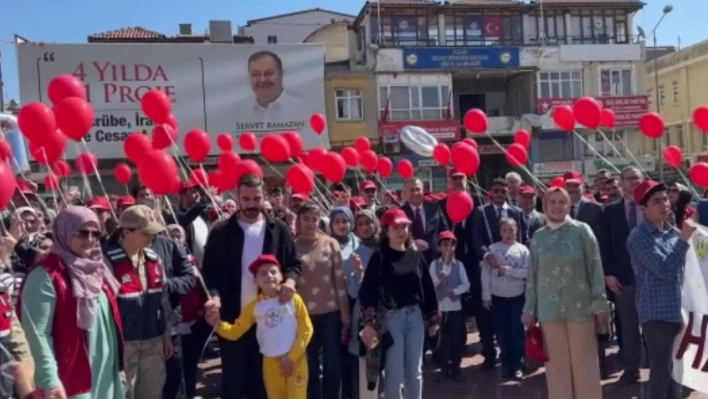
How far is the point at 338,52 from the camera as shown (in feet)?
124

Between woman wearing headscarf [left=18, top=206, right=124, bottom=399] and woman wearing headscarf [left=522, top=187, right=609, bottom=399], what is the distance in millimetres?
3063

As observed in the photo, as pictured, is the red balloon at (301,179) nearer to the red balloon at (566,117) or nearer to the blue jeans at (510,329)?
the blue jeans at (510,329)

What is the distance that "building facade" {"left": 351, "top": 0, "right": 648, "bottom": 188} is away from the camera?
109 feet

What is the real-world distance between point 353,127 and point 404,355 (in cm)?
2717

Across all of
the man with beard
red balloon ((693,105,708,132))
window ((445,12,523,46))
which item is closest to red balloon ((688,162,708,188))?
red balloon ((693,105,708,132))

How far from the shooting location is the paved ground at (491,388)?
6402 mm

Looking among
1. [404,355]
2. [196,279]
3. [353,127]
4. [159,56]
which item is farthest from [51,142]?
[353,127]

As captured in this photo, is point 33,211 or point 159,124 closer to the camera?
point 33,211

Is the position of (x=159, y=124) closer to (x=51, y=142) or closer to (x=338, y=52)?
(x=51, y=142)

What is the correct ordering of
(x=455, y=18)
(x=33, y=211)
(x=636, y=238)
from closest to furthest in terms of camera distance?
(x=636, y=238) < (x=33, y=211) < (x=455, y=18)

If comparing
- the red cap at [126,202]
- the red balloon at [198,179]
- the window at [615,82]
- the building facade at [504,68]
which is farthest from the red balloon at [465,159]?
the window at [615,82]

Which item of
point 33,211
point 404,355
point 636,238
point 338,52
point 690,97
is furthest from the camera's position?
point 690,97

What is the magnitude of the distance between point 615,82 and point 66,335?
116 feet

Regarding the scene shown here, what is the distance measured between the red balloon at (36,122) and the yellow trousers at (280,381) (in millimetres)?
3171
